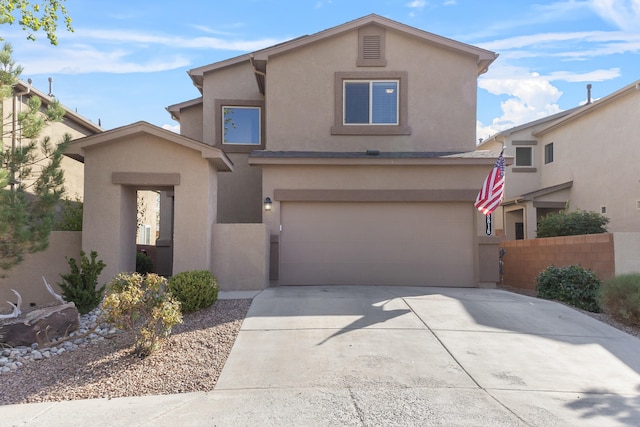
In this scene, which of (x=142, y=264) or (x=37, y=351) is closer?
(x=37, y=351)

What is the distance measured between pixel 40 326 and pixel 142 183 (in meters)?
4.21

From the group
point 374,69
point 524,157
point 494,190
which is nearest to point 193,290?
point 494,190

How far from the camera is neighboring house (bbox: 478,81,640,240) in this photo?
57.0ft

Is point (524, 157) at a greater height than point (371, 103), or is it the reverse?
point (371, 103)

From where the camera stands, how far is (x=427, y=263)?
517 inches

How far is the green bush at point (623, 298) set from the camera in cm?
→ 877

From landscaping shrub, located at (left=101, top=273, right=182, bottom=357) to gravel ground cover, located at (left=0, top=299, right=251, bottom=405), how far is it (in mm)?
261

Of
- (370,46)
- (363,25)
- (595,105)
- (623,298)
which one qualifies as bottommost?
(623,298)

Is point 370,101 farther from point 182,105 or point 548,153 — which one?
point 548,153

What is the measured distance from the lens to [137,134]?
11.4m

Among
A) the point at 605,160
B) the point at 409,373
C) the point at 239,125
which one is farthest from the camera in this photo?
the point at 605,160

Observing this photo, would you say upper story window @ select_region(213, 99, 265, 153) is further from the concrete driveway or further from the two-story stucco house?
the concrete driveway

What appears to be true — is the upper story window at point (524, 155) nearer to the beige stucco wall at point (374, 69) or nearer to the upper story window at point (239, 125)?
the beige stucco wall at point (374, 69)

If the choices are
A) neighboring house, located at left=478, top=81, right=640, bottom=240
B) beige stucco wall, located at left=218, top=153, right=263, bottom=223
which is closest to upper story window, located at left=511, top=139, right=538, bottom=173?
neighboring house, located at left=478, top=81, right=640, bottom=240
